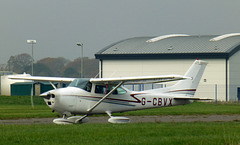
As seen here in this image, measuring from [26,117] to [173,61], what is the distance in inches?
1425

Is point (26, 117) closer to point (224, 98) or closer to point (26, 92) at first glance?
point (224, 98)

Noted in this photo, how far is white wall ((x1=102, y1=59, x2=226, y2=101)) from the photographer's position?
54.6 m

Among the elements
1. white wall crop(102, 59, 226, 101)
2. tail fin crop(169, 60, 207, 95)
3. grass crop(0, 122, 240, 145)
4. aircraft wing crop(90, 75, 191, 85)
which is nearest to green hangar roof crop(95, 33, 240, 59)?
white wall crop(102, 59, 226, 101)

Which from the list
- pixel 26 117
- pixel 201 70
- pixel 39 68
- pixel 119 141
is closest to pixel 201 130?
pixel 119 141

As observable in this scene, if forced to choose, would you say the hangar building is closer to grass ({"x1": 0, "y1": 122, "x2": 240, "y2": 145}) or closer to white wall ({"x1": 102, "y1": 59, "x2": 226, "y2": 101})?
white wall ({"x1": 102, "y1": 59, "x2": 226, "y2": 101})

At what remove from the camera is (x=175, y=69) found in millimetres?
58250

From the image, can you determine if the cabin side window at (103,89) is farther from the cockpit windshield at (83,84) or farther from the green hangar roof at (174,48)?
the green hangar roof at (174,48)

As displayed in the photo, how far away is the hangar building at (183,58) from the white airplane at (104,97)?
3013 centimetres

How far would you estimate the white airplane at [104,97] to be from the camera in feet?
60.7

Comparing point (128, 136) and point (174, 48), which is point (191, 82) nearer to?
point (128, 136)

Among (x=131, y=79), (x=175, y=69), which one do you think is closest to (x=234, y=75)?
(x=175, y=69)

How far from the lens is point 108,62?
62.1 m

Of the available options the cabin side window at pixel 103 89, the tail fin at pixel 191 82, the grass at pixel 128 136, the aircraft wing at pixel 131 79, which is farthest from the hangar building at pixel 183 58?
the grass at pixel 128 136

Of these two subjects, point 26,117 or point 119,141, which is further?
point 26,117
